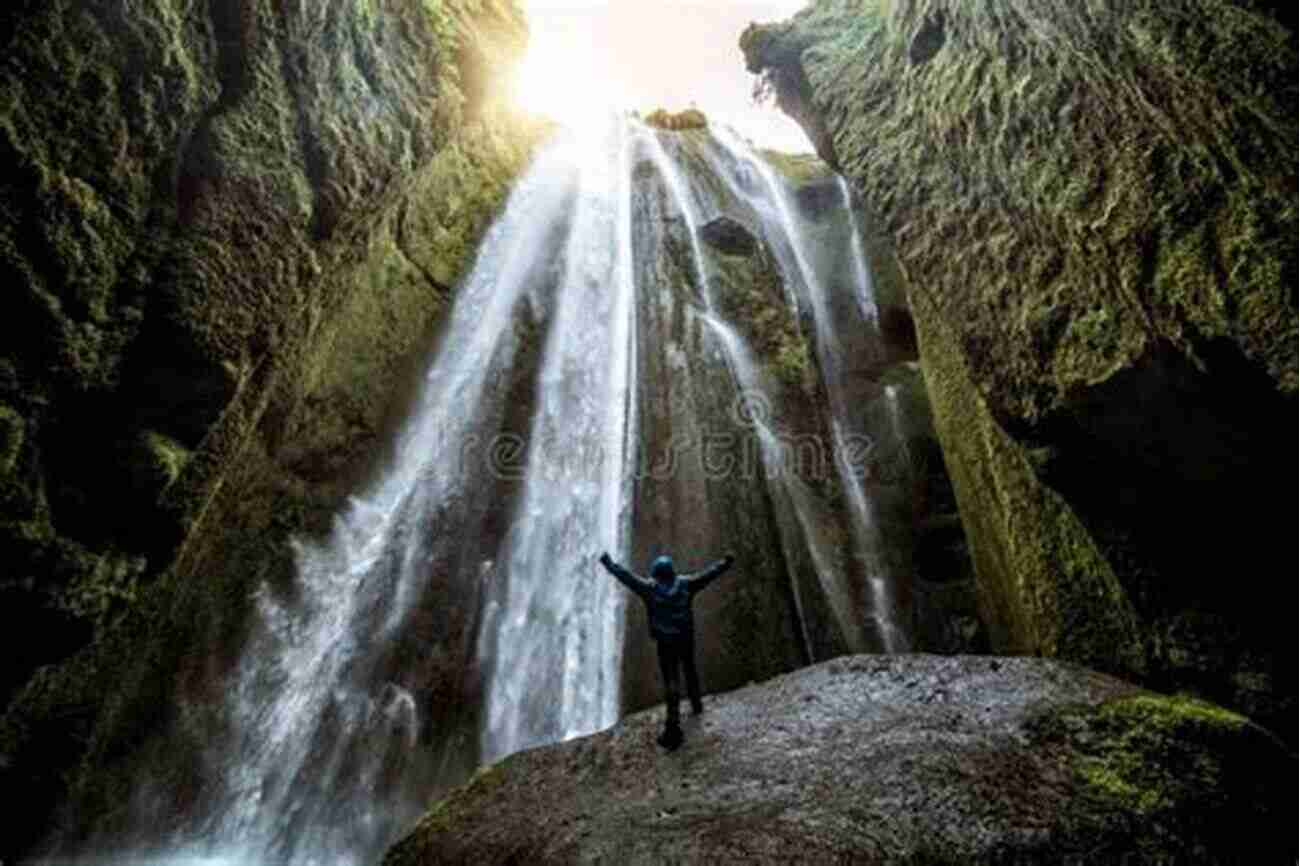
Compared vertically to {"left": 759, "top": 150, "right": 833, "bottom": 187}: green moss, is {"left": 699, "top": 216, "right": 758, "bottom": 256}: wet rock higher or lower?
lower

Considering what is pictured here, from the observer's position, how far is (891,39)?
1201cm

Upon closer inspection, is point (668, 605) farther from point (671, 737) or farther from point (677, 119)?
point (677, 119)

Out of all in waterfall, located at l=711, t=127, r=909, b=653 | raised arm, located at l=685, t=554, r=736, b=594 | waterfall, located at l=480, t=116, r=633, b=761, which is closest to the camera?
raised arm, located at l=685, t=554, r=736, b=594

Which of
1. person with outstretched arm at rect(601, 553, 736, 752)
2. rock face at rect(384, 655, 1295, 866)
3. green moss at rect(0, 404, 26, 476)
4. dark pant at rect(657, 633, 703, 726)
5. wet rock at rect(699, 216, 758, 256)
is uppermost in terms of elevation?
wet rock at rect(699, 216, 758, 256)

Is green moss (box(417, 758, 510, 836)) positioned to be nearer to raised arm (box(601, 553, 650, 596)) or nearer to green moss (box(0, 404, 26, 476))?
raised arm (box(601, 553, 650, 596))

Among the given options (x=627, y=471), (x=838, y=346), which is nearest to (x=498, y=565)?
(x=627, y=471)

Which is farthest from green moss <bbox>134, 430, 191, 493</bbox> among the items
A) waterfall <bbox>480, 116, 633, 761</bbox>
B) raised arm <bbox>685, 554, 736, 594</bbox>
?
waterfall <bbox>480, 116, 633, 761</bbox>

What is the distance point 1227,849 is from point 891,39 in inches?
A: 443

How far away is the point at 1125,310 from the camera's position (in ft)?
20.3

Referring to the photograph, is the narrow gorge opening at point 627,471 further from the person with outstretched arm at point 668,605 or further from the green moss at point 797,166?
the green moss at point 797,166

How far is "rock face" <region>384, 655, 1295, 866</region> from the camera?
4.47 meters

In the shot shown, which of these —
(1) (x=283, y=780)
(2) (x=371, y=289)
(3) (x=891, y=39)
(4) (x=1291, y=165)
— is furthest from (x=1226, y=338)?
(2) (x=371, y=289)

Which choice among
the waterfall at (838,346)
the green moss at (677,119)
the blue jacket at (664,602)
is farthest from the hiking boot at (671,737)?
the green moss at (677,119)

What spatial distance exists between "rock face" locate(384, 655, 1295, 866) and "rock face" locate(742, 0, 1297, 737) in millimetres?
1045
